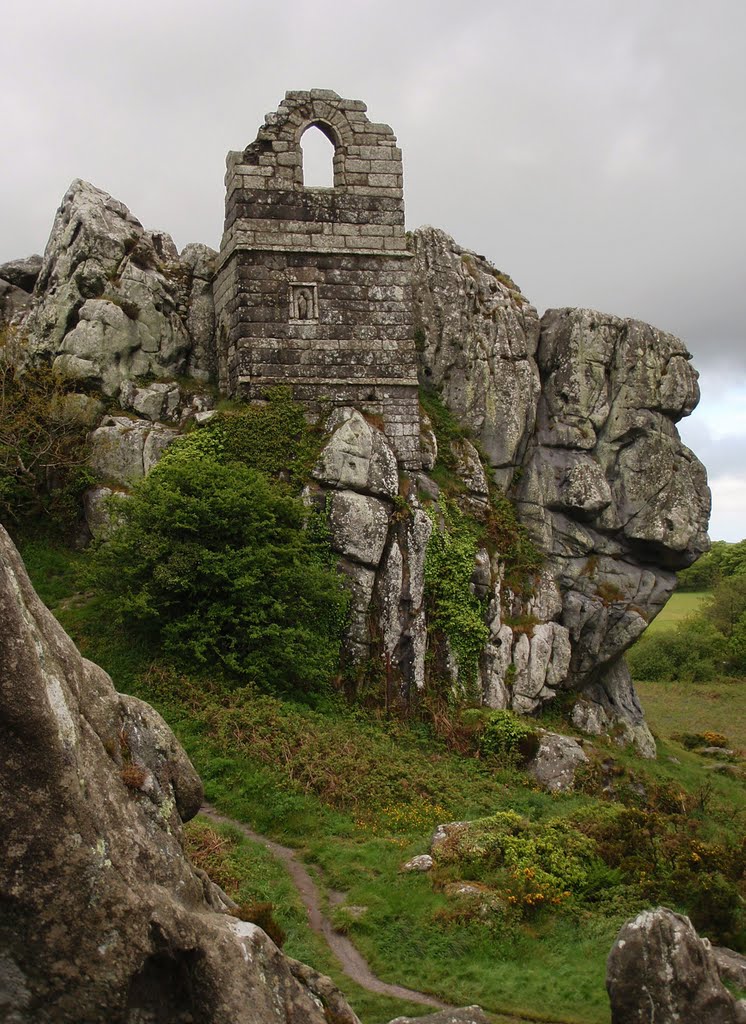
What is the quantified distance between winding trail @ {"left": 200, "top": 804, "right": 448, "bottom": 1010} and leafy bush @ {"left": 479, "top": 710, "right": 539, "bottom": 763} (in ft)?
23.3

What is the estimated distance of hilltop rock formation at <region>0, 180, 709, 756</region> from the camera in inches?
939

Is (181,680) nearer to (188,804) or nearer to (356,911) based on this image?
(356,911)

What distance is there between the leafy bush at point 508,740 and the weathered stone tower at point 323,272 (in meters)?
6.92

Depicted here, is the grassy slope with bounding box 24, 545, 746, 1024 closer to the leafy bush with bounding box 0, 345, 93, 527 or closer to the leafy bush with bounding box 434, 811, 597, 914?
the leafy bush with bounding box 434, 811, 597, 914

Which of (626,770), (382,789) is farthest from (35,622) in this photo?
(626,770)

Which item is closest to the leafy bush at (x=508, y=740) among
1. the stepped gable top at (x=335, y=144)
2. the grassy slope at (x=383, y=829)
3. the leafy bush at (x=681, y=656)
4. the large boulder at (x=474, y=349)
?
the grassy slope at (x=383, y=829)

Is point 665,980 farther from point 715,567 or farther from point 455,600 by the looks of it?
point 715,567

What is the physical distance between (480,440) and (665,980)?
19.7 metres

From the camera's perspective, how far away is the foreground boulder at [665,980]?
9.47m

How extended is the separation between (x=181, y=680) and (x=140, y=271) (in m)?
12.3

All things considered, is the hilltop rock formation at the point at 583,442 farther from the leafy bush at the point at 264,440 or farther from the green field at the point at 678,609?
the green field at the point at 678,609

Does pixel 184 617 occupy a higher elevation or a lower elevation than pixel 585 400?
lower

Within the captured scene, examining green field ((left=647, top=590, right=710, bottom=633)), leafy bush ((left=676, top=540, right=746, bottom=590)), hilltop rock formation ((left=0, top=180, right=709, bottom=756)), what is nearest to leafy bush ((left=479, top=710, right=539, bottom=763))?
hilltop rock formation ((left=0, top=180, right=709, bottom=756))

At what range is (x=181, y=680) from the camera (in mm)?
19312
